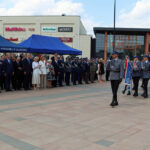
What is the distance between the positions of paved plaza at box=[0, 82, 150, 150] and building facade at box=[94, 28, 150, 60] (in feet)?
99.5

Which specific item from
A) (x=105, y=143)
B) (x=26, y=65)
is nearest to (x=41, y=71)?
(x=26, y=65)

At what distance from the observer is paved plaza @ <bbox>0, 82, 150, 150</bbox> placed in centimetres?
409

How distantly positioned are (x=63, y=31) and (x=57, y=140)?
4169cm

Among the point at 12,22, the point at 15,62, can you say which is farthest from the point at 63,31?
the point at 15,62

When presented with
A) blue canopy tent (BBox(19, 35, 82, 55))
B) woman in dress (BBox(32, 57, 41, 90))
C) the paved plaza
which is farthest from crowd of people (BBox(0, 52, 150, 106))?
the paved plaza

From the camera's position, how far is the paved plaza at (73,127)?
409 centimetres

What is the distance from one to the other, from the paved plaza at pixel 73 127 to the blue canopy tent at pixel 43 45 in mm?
6422

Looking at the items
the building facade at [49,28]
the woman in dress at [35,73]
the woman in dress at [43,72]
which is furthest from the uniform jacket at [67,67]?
the building facade at [49,28]

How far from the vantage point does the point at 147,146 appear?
159 inches

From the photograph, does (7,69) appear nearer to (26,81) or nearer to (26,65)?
(26,65)

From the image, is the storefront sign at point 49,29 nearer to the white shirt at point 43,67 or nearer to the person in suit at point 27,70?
the white shirt at point 43,67

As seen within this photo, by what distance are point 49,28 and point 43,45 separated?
31474 millimetres

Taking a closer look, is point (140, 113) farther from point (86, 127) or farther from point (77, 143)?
point (77, 143)

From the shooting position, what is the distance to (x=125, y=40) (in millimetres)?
38031
